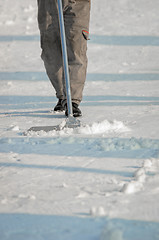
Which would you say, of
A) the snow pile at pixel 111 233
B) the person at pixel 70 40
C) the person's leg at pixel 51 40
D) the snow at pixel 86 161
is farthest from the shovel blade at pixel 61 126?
the snow pile at pixel 111 233

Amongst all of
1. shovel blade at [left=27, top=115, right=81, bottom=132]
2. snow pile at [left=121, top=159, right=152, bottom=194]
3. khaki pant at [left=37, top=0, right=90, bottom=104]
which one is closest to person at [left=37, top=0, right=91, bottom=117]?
khaki pant at [left=37, top=0, right=90, bottom=104]

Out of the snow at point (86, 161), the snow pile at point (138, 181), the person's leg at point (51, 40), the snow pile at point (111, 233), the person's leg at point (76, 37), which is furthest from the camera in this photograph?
the person's leg at point (51, 40)

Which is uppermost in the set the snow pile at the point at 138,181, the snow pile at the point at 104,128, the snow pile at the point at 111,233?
the snow pile at the point at 111,233

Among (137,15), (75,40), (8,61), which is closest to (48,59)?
(75,40)

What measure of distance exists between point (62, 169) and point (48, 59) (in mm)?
1431

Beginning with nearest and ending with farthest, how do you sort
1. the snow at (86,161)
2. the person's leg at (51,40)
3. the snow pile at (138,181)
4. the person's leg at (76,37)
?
1. the snow at (86,161)
2. the snow pile at (138,181)
3. the person's leg at (76,37)
4. the person's leg at (51,40)

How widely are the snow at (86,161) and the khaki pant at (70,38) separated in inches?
11.4

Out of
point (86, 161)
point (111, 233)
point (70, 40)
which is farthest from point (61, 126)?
point (111, 233)

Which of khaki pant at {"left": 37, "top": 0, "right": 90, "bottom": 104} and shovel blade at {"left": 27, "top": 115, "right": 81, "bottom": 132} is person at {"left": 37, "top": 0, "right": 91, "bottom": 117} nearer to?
khaki pant at {"left": 37, "top": 0, "right": 90, "bottom": 104}

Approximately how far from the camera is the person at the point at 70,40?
266 cm

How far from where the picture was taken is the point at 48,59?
2875 millimetres

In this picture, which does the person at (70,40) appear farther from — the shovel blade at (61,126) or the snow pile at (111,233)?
the snow pile at (111,233)

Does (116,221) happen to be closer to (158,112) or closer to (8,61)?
(158,112)

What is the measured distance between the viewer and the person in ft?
8.73
